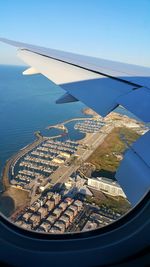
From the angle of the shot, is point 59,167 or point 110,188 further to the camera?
point 59,167

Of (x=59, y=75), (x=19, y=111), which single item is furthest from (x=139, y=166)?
(x=19, y=111)

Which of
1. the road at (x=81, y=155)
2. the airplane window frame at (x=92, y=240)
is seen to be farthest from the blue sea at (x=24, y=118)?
the airplane window frame at (x=92, y=240)

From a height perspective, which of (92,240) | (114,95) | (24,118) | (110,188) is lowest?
(24,118)

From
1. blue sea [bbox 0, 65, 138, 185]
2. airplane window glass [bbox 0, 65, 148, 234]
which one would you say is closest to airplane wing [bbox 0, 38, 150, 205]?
airplane window glass [bbox 0, 65, 148, 234]

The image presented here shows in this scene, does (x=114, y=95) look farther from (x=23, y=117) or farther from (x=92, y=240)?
(x=23, y=117)

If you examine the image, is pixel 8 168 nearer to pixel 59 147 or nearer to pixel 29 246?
pixel 59 147

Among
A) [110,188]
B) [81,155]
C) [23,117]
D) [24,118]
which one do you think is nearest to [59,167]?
[81,155]

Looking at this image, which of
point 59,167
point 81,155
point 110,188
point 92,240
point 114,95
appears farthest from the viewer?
point 81,155

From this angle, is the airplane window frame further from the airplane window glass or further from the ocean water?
the ocean water
